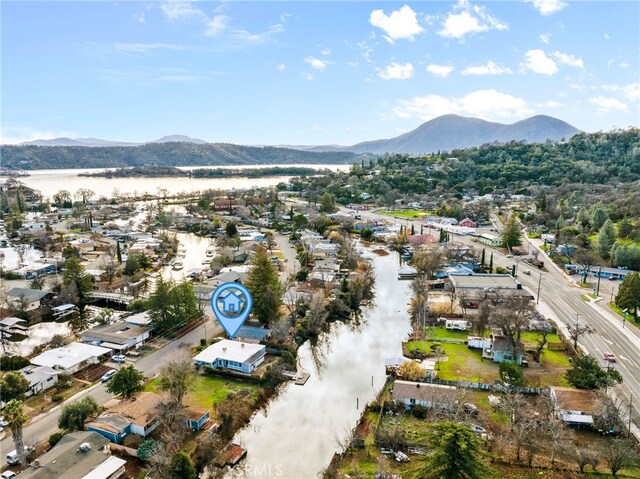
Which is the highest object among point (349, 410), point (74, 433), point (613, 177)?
point (613, 177)

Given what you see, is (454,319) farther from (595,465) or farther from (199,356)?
(199,356)

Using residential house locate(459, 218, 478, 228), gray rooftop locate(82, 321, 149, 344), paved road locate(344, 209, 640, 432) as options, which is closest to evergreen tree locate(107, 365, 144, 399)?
gray rooftop locate(82, 321, 149, 344)

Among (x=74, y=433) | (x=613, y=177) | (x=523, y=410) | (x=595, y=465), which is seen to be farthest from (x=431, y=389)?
(x=613, y=177)

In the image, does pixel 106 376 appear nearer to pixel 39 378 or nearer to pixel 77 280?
pixel 39 378

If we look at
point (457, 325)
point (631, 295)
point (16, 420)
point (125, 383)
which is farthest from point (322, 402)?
point (631, 295)

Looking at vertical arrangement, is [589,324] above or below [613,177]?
below

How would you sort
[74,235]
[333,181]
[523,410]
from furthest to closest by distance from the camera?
[333,181]
[74,235]
[523,410]
